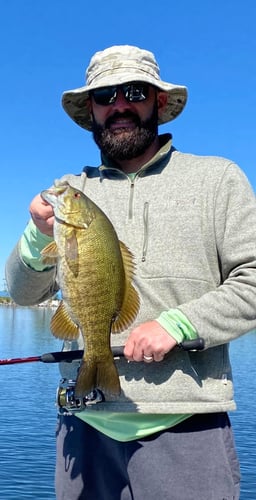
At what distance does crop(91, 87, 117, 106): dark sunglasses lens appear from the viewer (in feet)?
13.0

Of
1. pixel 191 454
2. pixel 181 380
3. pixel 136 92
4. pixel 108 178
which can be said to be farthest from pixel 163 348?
pixel 136 92

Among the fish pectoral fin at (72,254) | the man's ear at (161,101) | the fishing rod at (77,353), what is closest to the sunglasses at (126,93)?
the man's ear at (161,101)

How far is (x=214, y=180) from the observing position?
149 inches

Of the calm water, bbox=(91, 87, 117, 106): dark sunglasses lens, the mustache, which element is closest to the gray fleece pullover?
the mustache

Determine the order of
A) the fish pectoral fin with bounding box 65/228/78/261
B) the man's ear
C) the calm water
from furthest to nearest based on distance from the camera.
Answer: the calm water < the man's ear < the fish pectoral fin with bounding box 65/228/78/261

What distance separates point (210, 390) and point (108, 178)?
4.95ft

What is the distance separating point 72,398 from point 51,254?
93 cm

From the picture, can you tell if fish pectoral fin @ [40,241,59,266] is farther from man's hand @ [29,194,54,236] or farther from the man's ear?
the man's ear

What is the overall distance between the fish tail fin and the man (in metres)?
0.12

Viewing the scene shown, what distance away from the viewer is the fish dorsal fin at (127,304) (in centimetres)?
346

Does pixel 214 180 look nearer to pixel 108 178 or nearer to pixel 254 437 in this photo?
pixel 108 178

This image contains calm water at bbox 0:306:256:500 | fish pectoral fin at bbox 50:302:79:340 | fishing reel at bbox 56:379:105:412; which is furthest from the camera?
calm water at bbox 0:306:256:500

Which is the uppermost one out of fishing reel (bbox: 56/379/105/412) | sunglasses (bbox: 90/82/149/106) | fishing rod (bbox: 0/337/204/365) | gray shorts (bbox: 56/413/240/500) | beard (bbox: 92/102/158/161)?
sunglasses (bbox: 90/82/149/106)

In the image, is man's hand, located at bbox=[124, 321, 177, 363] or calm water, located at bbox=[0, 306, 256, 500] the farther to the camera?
calm water, located at bbox=[0, 306, 256, 500]
